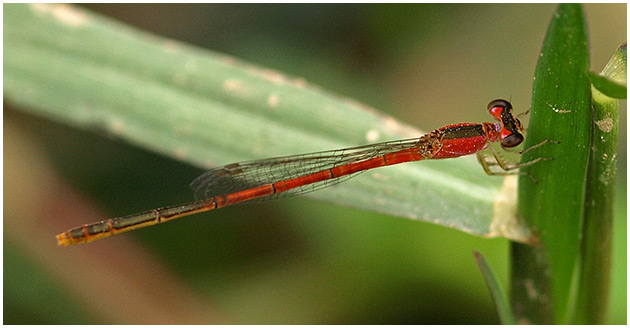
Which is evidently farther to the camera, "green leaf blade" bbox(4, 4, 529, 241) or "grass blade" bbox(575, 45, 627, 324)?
"green leaf blade" bbox(4, 4, 529, 241)

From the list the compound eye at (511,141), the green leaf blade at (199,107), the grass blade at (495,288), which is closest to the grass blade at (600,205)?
the grass blade at (495,288)

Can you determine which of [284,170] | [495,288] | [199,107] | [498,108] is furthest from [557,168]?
[199,107]

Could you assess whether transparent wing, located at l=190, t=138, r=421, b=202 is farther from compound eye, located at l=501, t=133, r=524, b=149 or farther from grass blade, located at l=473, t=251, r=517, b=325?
grass blade, located at l=473, t=251, r=517, b=325

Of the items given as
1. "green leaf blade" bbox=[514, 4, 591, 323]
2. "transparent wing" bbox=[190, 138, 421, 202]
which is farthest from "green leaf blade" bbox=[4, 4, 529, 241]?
"green leaf blade" bbox=[514, 4, 591, 323]

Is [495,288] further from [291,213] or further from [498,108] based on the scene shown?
[291,213]

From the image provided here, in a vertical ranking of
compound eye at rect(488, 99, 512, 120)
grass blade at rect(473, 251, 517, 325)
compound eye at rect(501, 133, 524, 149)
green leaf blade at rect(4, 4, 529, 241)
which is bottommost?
grass blade at rect(473, 251, 517, 325)

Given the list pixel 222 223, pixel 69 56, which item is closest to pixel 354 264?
pixel 222 223

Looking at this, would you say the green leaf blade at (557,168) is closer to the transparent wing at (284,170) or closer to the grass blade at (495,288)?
the grass blade at (495,288)
